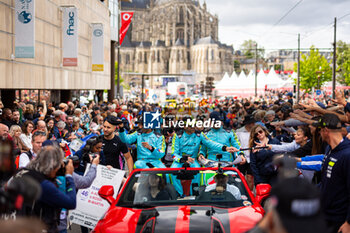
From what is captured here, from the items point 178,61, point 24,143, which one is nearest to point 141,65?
point 178,61

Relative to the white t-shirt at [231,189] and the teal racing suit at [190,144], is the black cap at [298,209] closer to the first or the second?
the white t-shirt at [231,189]

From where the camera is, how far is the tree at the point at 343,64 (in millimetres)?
71275

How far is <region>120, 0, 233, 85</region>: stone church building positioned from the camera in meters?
151

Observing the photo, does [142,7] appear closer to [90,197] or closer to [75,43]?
[75,43]

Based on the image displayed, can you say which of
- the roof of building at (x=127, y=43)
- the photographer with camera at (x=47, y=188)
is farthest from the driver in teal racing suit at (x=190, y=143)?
the roof of building at (x=127, y=43)

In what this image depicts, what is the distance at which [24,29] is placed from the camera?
16.7 meters

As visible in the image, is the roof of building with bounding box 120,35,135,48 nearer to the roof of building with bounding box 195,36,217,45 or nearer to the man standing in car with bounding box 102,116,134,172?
the roof of building with bounding box 195,36,217,45

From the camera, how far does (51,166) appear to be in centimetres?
415

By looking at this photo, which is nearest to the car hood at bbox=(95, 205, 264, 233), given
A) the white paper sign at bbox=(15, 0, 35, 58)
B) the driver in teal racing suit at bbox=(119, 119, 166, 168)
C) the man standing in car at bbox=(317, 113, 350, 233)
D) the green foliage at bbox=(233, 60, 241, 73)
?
the man standing in car at bbox=(317, 113, 350, 233)

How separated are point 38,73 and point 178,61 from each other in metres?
134

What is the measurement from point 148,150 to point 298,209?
7028 millimetres

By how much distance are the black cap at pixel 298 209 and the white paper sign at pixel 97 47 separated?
1112 inches

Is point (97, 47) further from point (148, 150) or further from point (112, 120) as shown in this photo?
point (112, 120)

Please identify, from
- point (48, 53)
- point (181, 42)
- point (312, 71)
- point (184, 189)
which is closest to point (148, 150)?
point (184, 189)
